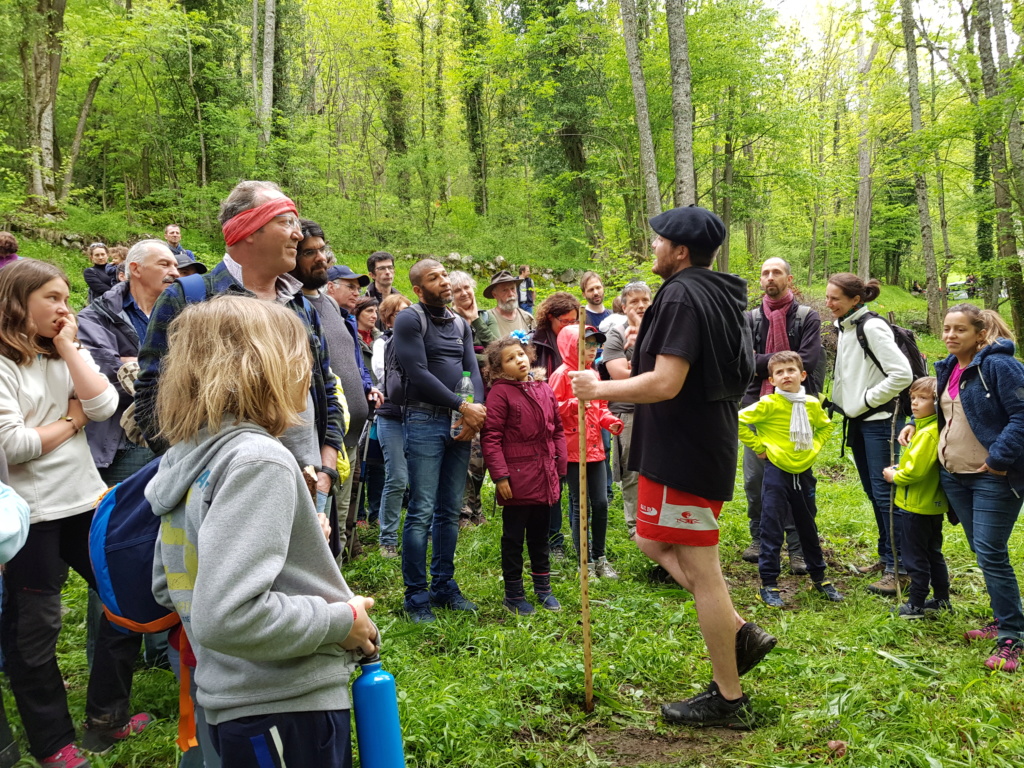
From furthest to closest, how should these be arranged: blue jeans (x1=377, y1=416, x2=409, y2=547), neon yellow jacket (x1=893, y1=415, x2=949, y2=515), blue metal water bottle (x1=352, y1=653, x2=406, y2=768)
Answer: blue jeans (x1=377, y1=416, x2=409, y2=547) < neon yellow jacket (x1=893, y1=415, x2=949, y2=515) < blue metal water bottle (x1=352, y1=653, x2=406, y2=768)

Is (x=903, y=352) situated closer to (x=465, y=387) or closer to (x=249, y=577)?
(x=465, y=387)

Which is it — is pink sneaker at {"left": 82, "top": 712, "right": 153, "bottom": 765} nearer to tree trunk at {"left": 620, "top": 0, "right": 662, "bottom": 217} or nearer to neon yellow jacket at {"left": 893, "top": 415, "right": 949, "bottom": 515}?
neon yellow jacket at {"left": 893, "top": 415, "right": 949, "bottom": 515}

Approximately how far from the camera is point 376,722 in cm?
174

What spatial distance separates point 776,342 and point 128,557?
5494 millimetres

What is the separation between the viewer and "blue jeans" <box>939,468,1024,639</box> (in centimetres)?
396

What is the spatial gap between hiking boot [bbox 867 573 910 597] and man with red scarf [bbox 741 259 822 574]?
21.0 inches

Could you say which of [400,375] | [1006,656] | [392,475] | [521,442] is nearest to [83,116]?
[392,475]

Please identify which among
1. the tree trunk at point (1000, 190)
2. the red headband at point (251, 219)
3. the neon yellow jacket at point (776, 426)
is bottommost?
the neon yellow jacket at point (776, 426)

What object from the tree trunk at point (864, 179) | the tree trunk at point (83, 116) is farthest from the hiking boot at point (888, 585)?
the tree trunk at point (864, 179)

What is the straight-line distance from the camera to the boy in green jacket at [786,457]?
5055mm

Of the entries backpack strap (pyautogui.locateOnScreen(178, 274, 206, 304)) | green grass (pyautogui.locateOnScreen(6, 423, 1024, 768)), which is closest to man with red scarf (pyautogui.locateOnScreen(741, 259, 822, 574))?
green grass (pyautogui.locateOnScreen(6, 423, 1024, 768))

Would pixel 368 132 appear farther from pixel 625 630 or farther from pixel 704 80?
pixel 625 630

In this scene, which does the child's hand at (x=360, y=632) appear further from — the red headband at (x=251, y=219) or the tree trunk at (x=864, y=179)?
the tree trunk at (x=864, y=179)

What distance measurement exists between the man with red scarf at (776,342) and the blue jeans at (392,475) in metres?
3.06
